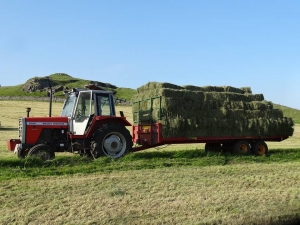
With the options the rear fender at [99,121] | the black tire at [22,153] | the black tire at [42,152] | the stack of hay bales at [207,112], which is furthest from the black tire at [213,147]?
the black tire at [22,153]

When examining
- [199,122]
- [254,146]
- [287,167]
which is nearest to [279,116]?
[254,146]

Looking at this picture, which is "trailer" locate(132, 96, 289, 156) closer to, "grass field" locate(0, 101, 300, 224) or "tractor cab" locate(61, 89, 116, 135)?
"tractor cab" locate(61, 89, 116, 135)

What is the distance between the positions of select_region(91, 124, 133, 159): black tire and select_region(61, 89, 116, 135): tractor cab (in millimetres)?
486

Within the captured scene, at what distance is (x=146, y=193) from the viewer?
6559 mm

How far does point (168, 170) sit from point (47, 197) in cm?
337

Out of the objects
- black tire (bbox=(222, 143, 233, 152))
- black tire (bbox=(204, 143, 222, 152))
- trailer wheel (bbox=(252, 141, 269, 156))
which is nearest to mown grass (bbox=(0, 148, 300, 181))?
black tire (bbox=(222, 143, 233, 152))

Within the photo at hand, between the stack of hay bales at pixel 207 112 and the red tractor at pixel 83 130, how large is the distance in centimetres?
149

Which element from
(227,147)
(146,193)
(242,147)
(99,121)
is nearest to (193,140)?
(227,147)

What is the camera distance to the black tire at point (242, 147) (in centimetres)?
1269

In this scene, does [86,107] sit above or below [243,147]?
above

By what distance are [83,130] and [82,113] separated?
1.84 ft

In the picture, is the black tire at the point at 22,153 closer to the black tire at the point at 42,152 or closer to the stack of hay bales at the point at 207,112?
the black tire at the point at 42,152

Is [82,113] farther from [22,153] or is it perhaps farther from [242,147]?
[242,147]

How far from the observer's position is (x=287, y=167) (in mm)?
9539
